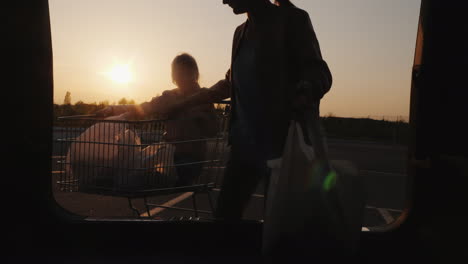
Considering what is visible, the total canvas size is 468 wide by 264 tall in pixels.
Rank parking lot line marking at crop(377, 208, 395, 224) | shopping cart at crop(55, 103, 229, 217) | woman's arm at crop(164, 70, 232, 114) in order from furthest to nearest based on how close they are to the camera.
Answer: parking lot line marking at crop(377, 208, 395, 224) < shopping cart at crop(55, 103, 229, 217) < woman's arm at crop(164, 70, 232, 114)

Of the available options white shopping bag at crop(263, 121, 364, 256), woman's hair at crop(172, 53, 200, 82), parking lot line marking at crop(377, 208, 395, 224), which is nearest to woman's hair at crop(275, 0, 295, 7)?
white shopping bag at crop(263, 121, 364, 256)

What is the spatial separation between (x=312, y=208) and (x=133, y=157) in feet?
5.46

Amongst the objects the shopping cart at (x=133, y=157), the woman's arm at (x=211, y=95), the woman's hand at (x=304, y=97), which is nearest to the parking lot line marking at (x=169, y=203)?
the shopping cart at (x=133, y=157)

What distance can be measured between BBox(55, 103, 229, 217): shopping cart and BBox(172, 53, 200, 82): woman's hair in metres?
0.56

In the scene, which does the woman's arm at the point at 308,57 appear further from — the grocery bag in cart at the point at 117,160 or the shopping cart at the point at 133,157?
the grocery bag in cart at the point at 117,160

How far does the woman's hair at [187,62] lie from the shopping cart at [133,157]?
0.56 m

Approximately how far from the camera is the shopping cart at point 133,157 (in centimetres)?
324

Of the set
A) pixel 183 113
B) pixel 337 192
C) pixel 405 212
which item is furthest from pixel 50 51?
pixel 405 212

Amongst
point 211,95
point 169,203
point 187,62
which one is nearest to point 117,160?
point 211,95

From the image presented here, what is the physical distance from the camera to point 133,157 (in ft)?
10.6

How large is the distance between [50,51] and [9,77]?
0.36 m

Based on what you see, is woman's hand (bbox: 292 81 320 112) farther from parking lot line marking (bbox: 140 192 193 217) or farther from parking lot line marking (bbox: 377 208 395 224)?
parking lot line marking (bbox: 377 208 395 224)

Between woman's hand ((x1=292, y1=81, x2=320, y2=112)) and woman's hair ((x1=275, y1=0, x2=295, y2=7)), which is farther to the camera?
woman's hair ((x1=275, y1=0, x2=295, y2=7))

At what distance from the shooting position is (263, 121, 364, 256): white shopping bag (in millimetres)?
1981
